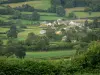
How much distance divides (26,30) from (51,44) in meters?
15.7

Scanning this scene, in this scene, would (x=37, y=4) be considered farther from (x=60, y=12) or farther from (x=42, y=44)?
(x=42, y=44)

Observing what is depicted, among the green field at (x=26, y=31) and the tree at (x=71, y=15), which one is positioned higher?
the tree at (x=71, y=15)

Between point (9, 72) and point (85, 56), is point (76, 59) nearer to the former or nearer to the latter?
point (85, 56)

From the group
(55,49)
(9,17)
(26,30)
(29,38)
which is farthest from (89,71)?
(9,17)

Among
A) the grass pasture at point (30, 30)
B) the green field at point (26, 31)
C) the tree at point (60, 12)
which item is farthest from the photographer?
the tree at point (60, 12)

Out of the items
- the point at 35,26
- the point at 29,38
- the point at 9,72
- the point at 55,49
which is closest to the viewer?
the point at 9,72

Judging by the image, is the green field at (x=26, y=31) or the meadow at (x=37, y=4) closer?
the green field at (x=26, y=31)

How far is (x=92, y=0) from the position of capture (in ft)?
307

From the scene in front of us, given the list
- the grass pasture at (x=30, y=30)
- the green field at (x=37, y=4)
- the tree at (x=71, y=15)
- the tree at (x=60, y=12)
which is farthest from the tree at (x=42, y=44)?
the green field at (x=37, y=4)

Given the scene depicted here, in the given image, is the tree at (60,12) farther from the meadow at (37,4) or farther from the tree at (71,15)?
the meadow at (37,4)

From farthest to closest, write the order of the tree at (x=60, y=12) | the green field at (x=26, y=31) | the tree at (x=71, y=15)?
the tree at (x=60, y=12) → the tree at (x=71, y=15) → the green field at (x=26, y=31)

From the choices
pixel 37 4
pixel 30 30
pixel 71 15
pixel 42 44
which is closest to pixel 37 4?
pixel 37 4

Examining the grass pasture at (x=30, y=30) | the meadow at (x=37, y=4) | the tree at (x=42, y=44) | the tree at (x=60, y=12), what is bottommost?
the grass pasture at (x=30, y=30)

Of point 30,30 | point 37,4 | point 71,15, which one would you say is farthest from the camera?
point 37,4
